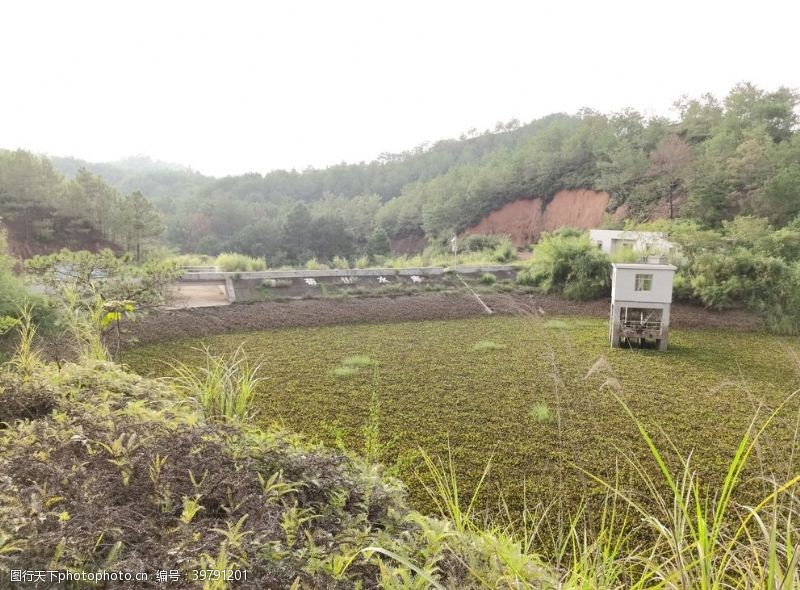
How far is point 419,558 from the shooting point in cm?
140

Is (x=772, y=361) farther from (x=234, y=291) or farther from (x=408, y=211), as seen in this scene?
(x=408, y=211)

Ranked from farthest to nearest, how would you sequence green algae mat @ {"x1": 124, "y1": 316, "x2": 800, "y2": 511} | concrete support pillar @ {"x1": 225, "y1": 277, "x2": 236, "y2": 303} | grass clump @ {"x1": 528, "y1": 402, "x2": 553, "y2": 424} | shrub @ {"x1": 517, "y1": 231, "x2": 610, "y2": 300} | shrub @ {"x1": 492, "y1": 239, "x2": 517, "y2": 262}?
shrub @ {"x1": 492, "y1": 239, "x2": 517, "y2": 262}, shrub @ {"x1": 517, "y1": 231, "x2": 610, "y2": 300}, concrete support pillar @ {"x1": 225, "y1": 277, "x2": 236, "y2": 303}, grass clump @ {"x1": 528, "y1": 402, "x2": 553, "y2": 424}, green algae mat @ {"x1": 124, "y1": 316, "x2": 800, "y2": 511}

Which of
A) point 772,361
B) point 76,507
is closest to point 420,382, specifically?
point 76,507

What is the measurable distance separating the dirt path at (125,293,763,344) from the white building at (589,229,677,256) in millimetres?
1548

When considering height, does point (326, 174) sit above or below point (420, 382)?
above

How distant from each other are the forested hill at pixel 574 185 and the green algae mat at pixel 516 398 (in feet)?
31.3

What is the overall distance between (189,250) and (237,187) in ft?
45.6

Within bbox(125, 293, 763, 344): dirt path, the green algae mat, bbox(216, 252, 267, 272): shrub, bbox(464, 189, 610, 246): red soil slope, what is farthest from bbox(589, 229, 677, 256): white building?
bbox(464, 189, 610, 246): red soil slope

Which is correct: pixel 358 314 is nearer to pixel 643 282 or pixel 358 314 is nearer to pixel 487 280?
pixel 487 280

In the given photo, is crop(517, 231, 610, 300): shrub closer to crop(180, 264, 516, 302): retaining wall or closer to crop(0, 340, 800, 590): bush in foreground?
crop(180, 264, 516, 302): retaining wall

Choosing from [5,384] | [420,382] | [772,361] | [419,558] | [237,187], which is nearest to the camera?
[419,558]

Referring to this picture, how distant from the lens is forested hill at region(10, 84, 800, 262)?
1523cm

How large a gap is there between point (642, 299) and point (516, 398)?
3258 mm

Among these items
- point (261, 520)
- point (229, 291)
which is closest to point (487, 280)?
point (229, 291)
